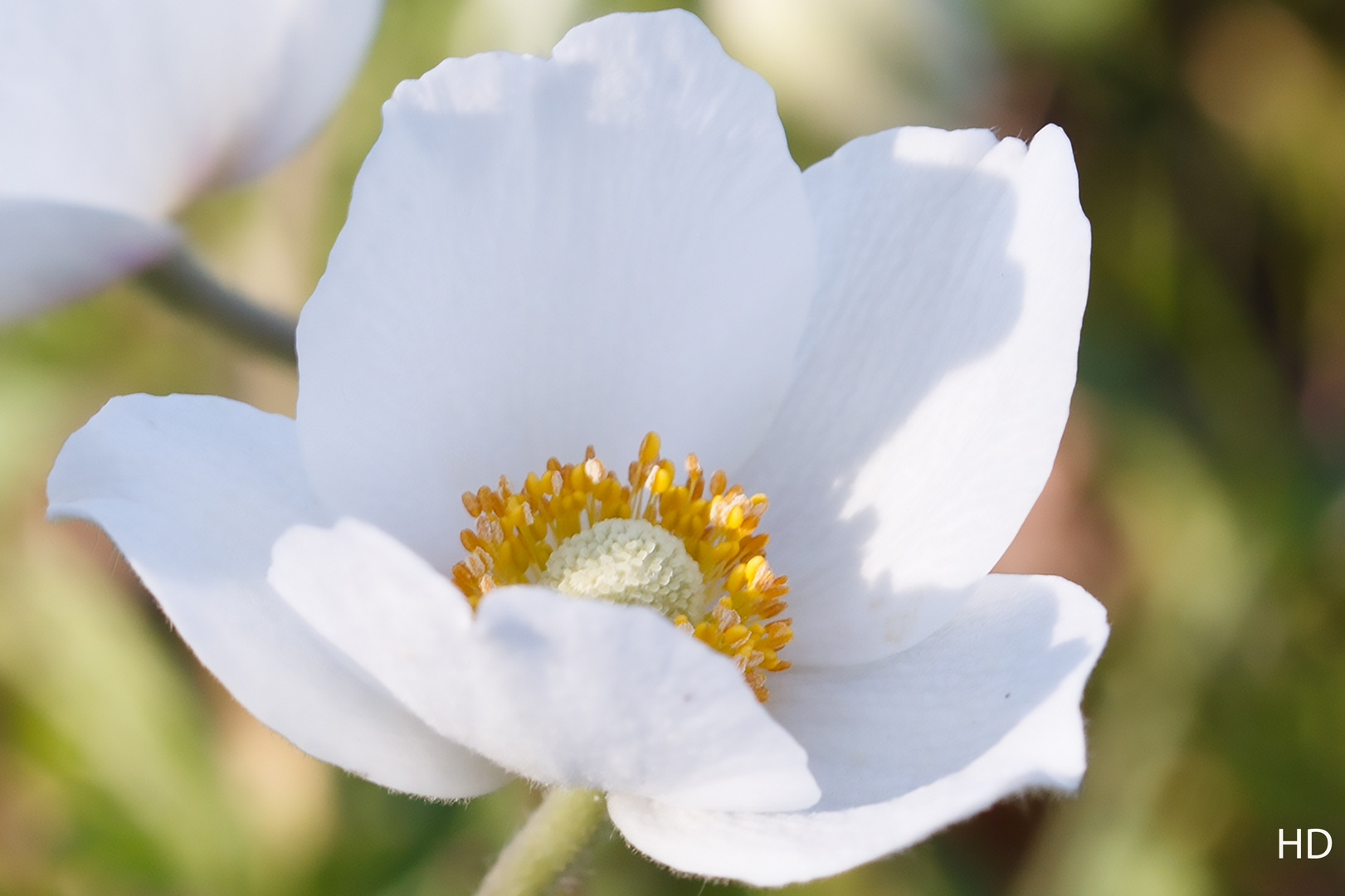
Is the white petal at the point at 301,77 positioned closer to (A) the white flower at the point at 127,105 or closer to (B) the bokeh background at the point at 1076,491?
(A) the white flower at the point at 127,105

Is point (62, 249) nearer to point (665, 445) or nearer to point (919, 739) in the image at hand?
point (665, 445)

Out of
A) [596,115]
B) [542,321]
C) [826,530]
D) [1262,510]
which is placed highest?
[596,115]

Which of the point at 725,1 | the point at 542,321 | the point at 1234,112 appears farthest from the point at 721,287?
the point at 1234,112

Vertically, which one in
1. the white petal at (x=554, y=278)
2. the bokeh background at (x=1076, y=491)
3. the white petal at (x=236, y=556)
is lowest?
the bokeh background at (x=1076, y=491)

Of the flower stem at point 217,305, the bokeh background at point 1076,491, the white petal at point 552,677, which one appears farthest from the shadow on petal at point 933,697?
the bokeh background at point 1076,491

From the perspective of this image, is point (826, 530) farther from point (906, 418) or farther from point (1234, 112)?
point (1234, 112)
